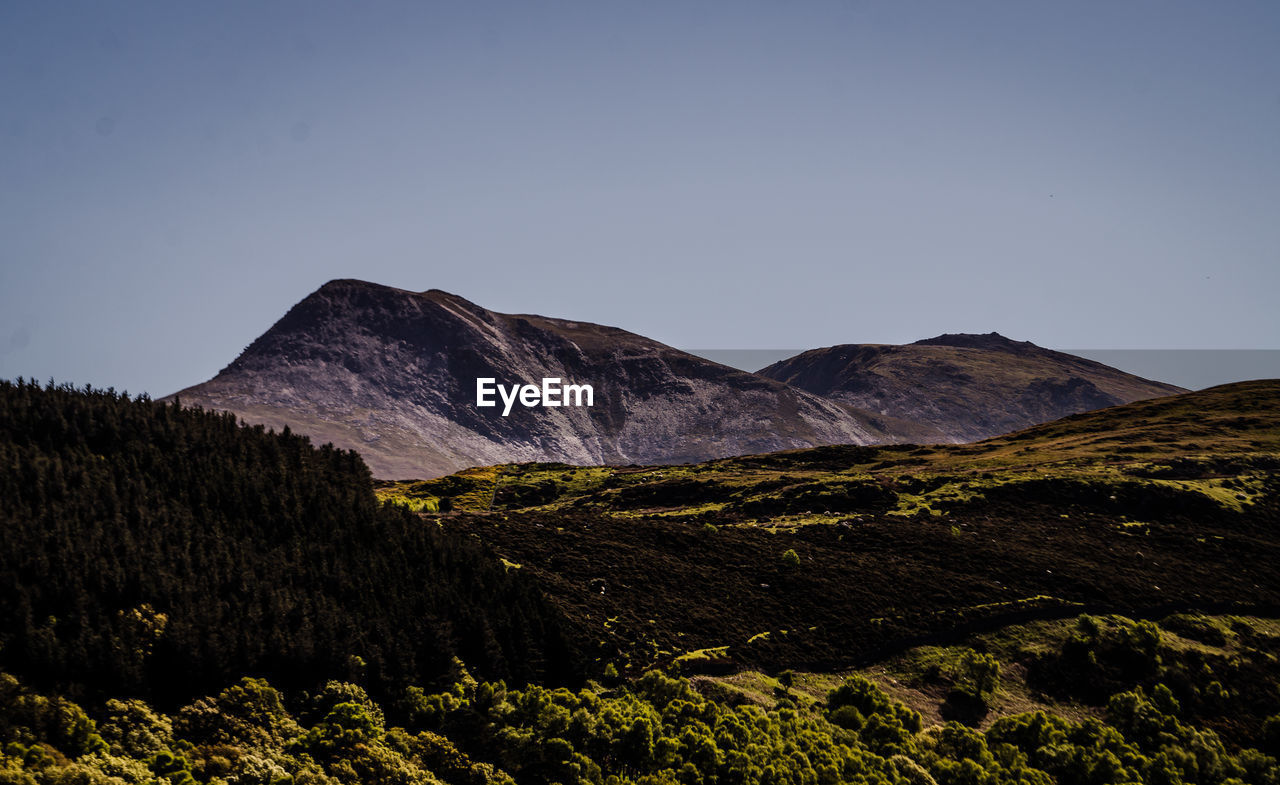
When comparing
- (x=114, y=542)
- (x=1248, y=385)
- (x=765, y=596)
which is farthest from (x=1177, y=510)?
(x=114, y=542)

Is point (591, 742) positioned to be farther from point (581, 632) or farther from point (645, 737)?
point (581, 632)

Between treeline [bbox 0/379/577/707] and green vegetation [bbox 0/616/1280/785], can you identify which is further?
treeline [bbox 0/379/577/707]

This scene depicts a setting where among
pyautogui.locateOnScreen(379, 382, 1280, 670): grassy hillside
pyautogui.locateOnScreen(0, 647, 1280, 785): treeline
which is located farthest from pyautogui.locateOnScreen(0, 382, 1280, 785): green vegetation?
pyautogui.locateOnScreen(379, 382, 1280, 670): grassy hillside

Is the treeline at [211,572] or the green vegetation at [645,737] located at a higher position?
the treeline at [211,572]

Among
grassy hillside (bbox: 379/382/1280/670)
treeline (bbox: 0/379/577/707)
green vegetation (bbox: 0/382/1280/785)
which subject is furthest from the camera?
grassy hillside (bbox: 379/382/1280/670)

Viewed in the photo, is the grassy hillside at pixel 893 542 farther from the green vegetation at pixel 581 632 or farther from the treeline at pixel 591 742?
the treeline at pixel 591 742

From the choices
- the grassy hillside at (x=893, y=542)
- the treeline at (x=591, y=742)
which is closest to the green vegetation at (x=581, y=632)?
the treeline at (x=591, y=742)

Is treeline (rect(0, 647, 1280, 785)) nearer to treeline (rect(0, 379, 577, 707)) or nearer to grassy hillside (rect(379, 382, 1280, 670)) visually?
treeline (rect(0, 379, 577, 707))

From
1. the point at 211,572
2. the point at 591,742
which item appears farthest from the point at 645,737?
the point at 211,572
